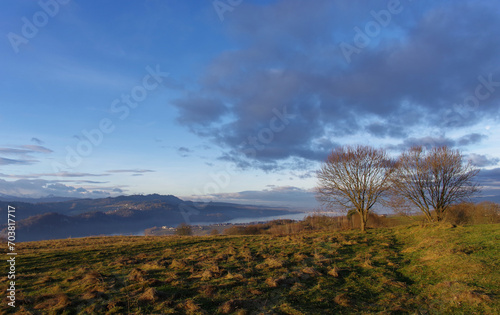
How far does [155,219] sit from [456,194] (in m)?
192

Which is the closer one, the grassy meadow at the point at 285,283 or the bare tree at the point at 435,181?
the grassy meadow at the point at 285,283

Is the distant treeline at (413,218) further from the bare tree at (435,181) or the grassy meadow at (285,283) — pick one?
the grassy meadow at (285,283)

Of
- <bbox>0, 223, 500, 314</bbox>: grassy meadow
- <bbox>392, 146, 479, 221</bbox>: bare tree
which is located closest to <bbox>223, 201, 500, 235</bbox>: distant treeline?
<bbox>392, 146, 479, 221</bbox>: bare tree

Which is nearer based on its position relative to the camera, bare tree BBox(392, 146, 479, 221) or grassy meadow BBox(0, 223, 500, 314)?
grassy meadow BBox(0, 223, 500, 314)

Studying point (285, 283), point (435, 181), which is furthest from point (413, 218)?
point (285, 283)

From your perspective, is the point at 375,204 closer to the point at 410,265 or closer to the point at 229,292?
the point at 410,265

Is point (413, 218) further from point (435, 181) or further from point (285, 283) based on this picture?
point (285, 283)

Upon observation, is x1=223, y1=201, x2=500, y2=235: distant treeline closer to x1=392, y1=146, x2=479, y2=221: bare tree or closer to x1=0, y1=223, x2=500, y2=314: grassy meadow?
x1=392, y1=146, x2=479, y2=221: bare tree

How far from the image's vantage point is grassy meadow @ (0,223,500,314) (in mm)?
7297

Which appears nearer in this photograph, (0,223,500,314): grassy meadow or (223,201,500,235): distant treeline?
(0,223,500,314): grassy meadow

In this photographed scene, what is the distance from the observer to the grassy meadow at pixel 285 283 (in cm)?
730

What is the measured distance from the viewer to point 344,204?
26.4 meters

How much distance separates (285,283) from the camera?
30.6 feet

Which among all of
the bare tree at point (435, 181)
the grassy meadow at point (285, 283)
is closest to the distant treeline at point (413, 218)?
the bare tree at point (435, 181)
